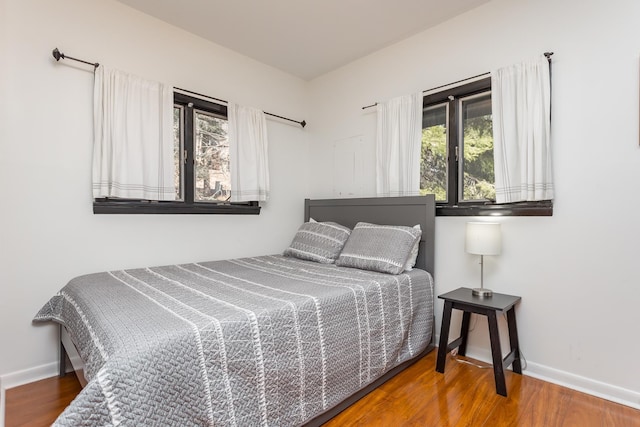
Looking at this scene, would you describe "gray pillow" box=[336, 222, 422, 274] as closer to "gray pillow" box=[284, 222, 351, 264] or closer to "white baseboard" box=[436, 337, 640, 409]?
"gray pillow" box=[284, 222, 351, 264]

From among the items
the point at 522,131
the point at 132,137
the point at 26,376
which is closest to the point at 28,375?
the point at 26,376

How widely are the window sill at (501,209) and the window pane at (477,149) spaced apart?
0.13 m

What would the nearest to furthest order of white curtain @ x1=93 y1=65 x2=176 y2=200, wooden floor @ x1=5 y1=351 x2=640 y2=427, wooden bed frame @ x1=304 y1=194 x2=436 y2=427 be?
wooden floor @ x1=5 y1=351 x2=640 y2=427 → white curtain @ x1=93 y1=65 x2=176 y2=200 → wooden bed frame @ x1=304 y1=194 x2=436 y2=427

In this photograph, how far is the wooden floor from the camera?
1663 millimetres

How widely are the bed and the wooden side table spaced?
0.18 metres

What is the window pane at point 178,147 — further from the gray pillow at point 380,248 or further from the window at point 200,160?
the gray pillow at point 380,248

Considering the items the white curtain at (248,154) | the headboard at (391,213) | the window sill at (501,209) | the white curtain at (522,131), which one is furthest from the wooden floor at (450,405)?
the white curtain at (248,154)

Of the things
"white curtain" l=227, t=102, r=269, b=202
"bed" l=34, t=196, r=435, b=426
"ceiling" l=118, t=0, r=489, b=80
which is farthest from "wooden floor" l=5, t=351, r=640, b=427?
"ceiling" l=118, t=0, r=489, b=80

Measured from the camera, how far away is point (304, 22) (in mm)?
2592

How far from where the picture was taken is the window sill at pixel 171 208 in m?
2.32

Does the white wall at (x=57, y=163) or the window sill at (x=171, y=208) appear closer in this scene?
the white wall at (x=57, y=163)

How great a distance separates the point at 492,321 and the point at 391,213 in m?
1.15

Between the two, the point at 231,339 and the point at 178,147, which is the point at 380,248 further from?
the point at 178,147

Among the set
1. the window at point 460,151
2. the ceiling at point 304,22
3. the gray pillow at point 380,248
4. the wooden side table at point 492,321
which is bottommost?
the wooden side table at point 492,321
